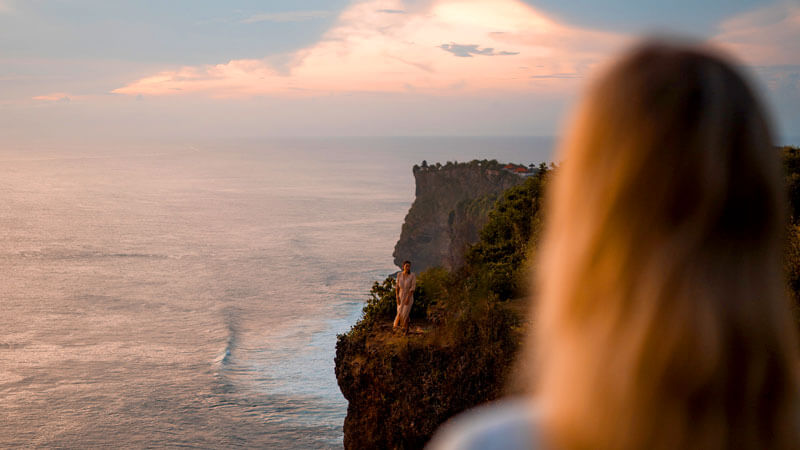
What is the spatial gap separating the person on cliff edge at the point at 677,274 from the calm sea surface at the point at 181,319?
110 feet

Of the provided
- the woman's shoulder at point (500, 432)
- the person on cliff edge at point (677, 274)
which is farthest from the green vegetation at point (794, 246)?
the woman's shoulder at point (500, 432)

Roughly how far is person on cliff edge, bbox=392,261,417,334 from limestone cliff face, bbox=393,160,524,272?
1644 inches

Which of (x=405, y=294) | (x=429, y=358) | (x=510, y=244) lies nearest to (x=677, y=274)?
(x=429, y=358)

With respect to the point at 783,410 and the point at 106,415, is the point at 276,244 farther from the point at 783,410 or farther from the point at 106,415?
the point at 783,410

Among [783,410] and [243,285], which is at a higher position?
[783,410]

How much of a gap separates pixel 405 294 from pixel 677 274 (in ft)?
54.3

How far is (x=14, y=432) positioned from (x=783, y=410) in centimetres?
4465

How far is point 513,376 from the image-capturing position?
51.4 feet

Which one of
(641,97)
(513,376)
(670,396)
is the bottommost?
(513,376)

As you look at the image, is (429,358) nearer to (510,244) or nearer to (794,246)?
(510,244)

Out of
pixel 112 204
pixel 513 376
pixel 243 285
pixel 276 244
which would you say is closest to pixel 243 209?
pixel 112 204

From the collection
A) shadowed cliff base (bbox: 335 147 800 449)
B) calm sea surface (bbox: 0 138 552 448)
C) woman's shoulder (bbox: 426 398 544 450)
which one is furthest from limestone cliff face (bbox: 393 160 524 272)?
woman's shoulder (bbox: 426 398 544 450)

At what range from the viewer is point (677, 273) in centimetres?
98

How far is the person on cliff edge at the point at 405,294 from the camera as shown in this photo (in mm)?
17250
